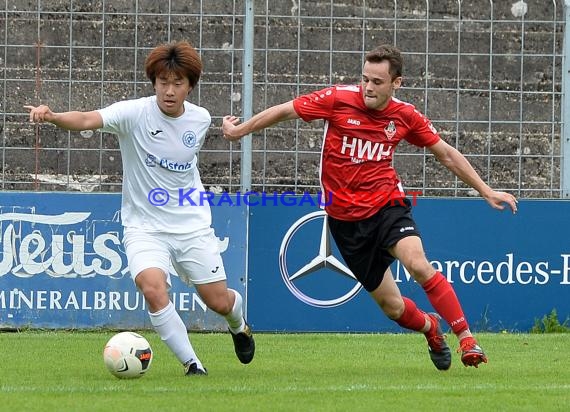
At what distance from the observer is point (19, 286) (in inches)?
476

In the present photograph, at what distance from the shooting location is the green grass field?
6.68 metres

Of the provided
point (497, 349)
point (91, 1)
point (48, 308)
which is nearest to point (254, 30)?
point (91, 1)

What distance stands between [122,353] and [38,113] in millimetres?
1551

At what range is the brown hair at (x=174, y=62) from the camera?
7.98 metres

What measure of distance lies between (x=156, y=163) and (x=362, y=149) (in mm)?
1408

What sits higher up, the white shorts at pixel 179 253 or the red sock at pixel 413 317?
the white shorts at pixel 179 253

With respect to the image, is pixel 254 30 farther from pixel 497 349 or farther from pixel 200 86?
pixel 497 349

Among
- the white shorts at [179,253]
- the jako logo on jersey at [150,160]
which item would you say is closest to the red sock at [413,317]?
the white shorts at [179,253]

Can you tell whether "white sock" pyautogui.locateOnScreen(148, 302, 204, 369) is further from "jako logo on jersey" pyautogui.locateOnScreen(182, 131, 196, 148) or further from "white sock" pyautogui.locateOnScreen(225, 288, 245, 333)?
"jako logo on jersey" pyautogui.locateOnScreen(182, 131, 196, 148)

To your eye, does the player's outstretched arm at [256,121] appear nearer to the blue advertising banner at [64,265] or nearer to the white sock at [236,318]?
the white sock at [236,318]

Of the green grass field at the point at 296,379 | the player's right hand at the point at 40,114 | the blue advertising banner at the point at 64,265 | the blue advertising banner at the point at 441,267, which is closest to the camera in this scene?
the green grass field at the point at 296,379

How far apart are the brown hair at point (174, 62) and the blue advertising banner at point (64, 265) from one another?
4341 mm

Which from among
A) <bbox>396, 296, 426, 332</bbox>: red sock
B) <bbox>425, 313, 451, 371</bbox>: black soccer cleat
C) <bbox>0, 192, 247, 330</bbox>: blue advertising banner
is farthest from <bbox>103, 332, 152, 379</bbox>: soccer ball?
<bbox>0, 192, 247, 330</bbox>: blue advertising banner

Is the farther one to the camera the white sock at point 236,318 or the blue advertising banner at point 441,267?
the blue advertising banner at point 441,267
